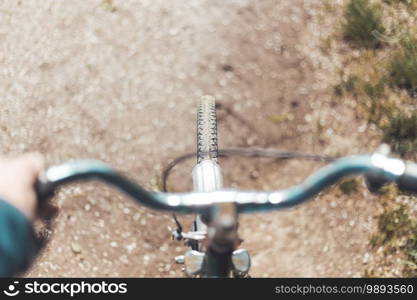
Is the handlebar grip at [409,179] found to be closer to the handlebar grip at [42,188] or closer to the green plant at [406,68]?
the handlebar grip at [42,188]

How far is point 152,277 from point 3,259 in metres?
2.66

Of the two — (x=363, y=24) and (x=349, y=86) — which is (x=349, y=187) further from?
(x=363, y=24)

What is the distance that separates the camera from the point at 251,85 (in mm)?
4445

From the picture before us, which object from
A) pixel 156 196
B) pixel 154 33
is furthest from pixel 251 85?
pixel 156 196

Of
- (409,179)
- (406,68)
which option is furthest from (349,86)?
(409,179)

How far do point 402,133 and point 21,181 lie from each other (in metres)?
3.37

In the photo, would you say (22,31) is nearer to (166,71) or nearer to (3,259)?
(166,71)

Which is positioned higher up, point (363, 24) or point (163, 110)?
point (363, 24)

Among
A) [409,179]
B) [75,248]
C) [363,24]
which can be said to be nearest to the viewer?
[409,179]

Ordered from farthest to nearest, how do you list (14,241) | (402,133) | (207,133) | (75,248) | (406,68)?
(406,68), (402,133), (75,248), (207,133), (14,241)

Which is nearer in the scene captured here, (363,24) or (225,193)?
(225,193)

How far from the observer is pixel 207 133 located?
2973 millimetres

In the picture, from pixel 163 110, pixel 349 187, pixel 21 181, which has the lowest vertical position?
pixel 21 181

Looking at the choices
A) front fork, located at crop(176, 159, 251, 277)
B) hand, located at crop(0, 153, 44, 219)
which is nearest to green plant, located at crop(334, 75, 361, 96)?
front fork, located at crop(176, 159, 251, 277)
